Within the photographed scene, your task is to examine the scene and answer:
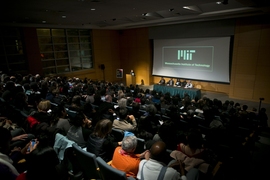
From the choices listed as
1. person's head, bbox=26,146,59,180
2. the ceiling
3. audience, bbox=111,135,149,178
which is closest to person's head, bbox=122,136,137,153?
audience, bbox=111,135,149,178

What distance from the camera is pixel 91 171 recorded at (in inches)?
97.6

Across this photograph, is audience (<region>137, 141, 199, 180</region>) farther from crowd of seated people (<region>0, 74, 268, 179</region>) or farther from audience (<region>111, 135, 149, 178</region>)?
crowd of seated people (<region>0, 74, 268, 179</region>)

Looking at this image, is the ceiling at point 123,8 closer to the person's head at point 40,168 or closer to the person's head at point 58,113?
the person's head at point 58,113

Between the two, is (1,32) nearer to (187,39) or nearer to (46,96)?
(46,96)

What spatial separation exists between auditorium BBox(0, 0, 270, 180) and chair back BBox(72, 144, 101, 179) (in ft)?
0.06

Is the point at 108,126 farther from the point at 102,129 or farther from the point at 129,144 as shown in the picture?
the point at 129,144

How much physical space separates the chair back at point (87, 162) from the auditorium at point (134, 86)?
0.02m

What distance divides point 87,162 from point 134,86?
996 centimetres

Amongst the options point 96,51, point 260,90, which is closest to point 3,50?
point 96,51

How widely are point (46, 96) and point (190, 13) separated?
6755 mm

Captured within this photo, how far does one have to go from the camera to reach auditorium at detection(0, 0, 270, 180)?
264 cm

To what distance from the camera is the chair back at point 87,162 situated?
7.59 feet

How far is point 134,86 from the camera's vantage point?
12281 millimetres

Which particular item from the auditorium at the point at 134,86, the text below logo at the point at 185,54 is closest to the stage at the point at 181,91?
the auditorium at the point at 134,86
